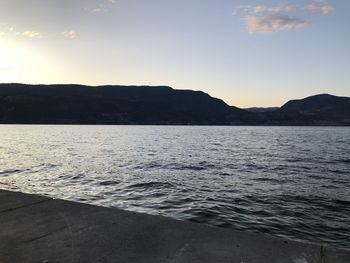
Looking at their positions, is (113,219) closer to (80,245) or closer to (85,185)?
(80,245)

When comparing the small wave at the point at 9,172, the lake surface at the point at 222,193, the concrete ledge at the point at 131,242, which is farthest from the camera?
the small wave at the point at 9,172

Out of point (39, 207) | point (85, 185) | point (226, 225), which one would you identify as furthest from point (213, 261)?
point (85, 185)

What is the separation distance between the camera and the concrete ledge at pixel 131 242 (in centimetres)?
435

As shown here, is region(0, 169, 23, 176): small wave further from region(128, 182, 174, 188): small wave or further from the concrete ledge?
the concrete ledge

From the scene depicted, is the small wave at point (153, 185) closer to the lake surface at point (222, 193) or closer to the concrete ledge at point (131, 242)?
the lake surface at point (222, 193)

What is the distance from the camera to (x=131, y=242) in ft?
16.1

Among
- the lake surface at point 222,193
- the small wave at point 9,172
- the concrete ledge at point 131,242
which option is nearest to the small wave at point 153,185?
the lake surface at point 222,193

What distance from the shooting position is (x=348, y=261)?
13.9ft

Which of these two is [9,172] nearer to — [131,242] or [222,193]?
[222,193]

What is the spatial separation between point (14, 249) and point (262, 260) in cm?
342

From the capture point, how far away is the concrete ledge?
435cm

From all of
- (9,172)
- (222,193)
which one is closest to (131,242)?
(222,193)

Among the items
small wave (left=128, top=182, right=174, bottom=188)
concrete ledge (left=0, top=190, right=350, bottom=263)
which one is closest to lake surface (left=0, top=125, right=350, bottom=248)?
small wave (left=128, top=182, right=174, bottom=188)

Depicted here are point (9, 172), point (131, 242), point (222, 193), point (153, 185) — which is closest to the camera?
point (131, 242)
